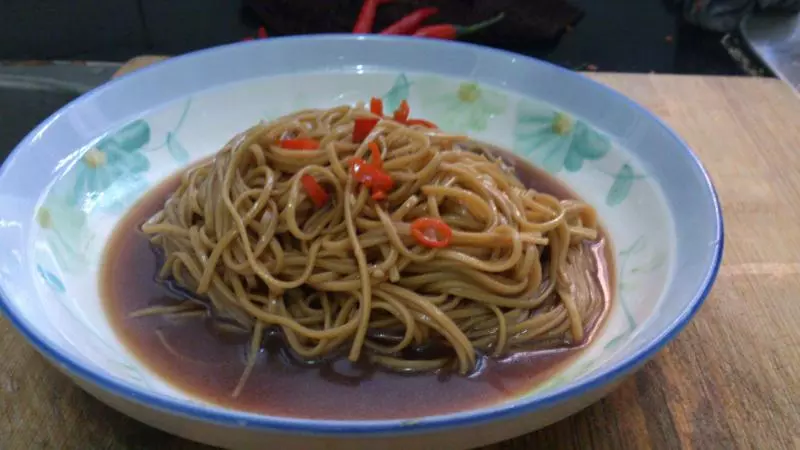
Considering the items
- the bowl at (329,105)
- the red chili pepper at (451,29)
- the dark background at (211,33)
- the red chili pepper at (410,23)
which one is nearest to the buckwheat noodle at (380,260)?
the bowl at (329,105)

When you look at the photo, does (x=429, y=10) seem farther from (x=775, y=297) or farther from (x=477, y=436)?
(x=477, y=436)

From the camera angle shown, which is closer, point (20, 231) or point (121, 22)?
point (20, 231)

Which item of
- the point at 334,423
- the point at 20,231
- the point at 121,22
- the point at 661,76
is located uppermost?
the point at 334,423

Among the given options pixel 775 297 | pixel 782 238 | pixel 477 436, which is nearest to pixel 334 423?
pixel 477 436

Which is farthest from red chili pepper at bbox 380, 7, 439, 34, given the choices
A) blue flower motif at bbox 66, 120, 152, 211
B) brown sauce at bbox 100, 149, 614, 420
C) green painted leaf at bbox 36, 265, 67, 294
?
green painted leaf at bbox 36, 265, 67, 294

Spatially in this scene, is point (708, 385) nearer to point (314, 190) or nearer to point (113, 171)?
point (314, 190)

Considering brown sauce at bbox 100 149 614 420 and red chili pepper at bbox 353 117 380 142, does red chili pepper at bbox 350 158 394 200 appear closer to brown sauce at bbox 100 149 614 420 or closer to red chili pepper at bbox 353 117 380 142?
red chili pepper at bbox 353 117 380 142
